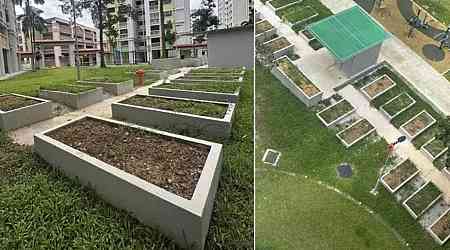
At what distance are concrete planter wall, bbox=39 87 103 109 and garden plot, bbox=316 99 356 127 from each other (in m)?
1.84

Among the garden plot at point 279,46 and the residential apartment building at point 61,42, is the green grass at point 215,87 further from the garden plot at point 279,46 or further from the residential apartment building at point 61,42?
the garden plot at point 279,46

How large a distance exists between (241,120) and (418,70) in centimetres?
175

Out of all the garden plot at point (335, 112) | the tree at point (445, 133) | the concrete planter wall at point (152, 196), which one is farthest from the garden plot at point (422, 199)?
the concrete planter wall at point (152, 196)

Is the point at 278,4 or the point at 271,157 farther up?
the point at 278,4

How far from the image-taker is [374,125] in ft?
3.83

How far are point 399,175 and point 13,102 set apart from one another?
292 cm

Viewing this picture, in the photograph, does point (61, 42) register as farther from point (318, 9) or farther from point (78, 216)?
point (318, 9)

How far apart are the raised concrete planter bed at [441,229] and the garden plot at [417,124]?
280 millimetres

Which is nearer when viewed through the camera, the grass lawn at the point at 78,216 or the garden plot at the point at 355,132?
the garden plot at the point at 355,132

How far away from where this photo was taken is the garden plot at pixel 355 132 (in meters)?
1.14

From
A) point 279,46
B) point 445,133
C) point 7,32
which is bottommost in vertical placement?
point 445,133

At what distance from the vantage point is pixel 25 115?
2533 millimetres

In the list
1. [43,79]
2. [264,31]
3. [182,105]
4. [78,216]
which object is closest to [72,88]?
[43,79]

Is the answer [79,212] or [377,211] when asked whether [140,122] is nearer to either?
[79,212]
